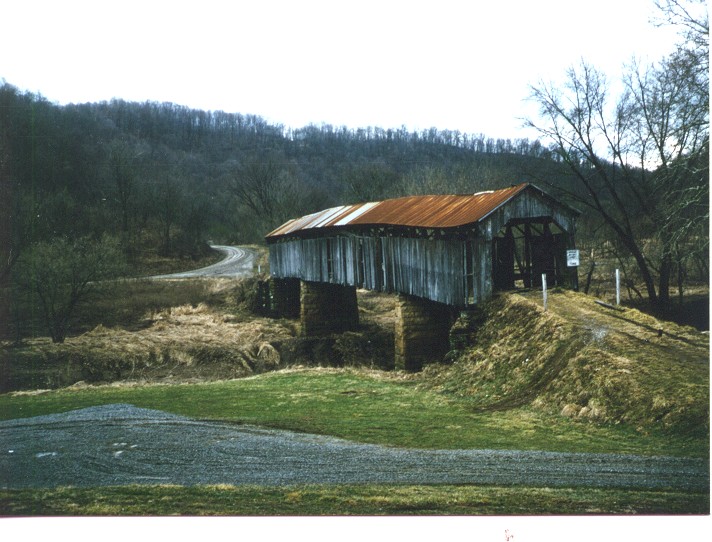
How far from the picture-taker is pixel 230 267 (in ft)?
119

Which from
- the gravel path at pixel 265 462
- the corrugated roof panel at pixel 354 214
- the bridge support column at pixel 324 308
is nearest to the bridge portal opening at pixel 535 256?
the corrugated roof panel at pixel 354 214

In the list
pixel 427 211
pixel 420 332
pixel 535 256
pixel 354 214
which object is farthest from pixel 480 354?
pixel 354 214

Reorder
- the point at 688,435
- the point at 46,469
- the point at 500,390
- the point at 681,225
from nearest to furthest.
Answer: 1. the point at 688,435
2. the point at 46,469
3. the point at 681,225
4. the point at 500,390

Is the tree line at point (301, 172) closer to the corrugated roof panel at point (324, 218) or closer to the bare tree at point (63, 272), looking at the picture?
the bare tree at point (63, 272)

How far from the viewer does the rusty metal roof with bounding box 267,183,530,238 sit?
15.0 meters

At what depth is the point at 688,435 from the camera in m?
8.52

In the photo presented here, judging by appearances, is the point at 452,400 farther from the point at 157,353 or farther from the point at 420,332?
the point at 157,353

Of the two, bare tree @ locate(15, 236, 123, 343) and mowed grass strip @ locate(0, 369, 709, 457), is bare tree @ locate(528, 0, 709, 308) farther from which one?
bare tree @ locate(15, 236, 123, 343)

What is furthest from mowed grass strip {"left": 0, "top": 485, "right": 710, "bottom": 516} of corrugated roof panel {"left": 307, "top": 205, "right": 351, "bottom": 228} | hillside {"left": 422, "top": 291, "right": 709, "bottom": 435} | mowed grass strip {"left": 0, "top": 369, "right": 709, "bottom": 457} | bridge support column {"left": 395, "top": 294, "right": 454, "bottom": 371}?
corrugated roof panel {"left": 307, "top": 205, "right": 351, "bottom": 228}

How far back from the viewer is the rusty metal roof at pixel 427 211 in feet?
49.3

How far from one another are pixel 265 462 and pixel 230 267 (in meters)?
27.9

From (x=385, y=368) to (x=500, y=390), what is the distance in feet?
24.6

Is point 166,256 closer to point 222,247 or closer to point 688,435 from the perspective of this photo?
point 222,247

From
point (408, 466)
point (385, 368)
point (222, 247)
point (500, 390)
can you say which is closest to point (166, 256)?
point (222, 247)
